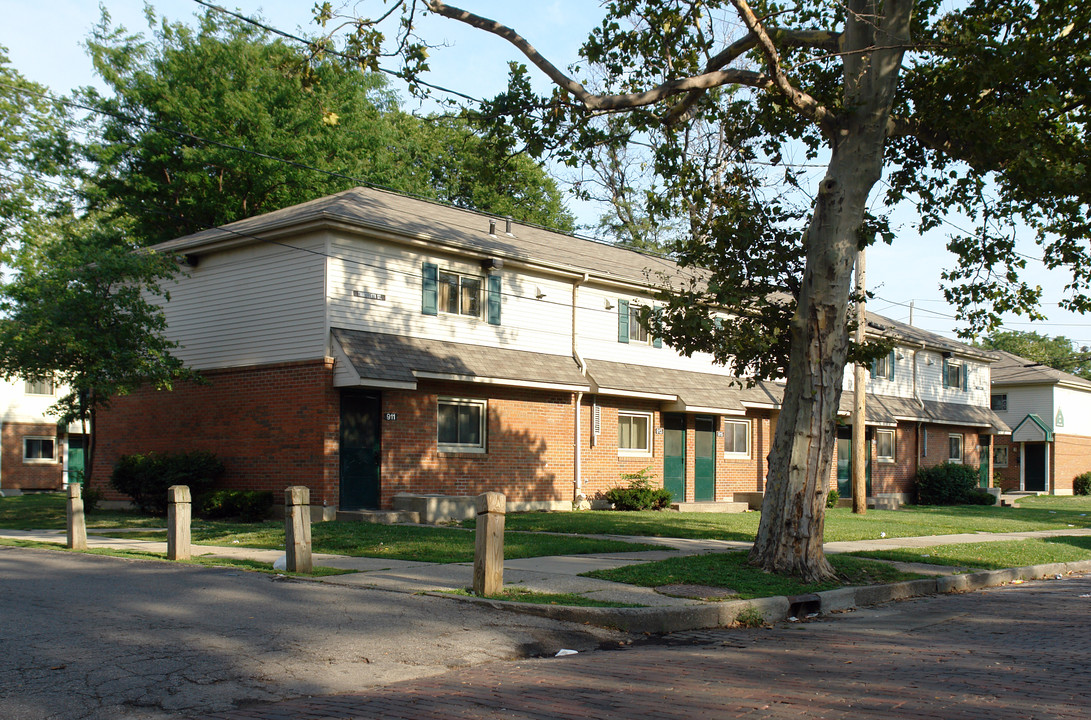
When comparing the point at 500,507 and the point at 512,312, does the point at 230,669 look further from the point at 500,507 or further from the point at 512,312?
the point at 512,312

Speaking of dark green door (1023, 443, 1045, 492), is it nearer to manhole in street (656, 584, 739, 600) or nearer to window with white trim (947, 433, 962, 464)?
window with white trim (947, 433, 962, 464)

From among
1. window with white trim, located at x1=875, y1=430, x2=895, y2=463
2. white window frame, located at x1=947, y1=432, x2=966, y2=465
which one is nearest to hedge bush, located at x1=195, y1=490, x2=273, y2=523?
window with white trim, located at x1=875, y1=430, x2=895, y2=463

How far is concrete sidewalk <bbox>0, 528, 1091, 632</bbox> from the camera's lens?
30.0 feet

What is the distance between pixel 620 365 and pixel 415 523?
8.48m

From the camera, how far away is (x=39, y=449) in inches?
1594

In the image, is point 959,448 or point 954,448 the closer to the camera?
point 954,448

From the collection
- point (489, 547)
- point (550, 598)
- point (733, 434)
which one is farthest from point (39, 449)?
point (550, 598)

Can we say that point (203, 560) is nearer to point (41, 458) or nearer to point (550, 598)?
point (550, 598)

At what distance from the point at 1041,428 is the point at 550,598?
45776 millimetres

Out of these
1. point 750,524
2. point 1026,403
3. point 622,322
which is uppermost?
point 622,322

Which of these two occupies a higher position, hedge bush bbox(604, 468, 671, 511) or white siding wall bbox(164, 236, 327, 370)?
white siding wall bbox(164, 236, 327, 370)

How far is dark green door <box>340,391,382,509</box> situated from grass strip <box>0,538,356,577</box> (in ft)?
19.3

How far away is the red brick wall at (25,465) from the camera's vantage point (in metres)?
39.2

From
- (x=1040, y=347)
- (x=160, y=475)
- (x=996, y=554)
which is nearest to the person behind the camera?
(x=996, y=554)
